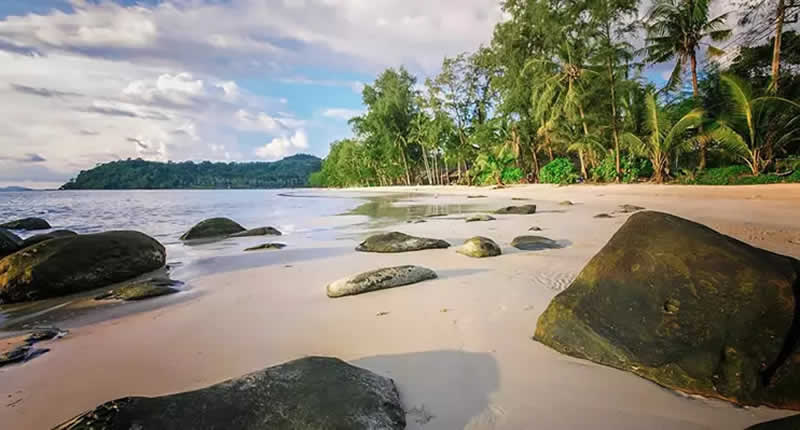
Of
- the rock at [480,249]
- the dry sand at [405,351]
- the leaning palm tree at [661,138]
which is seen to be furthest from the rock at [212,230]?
the leaning palm tree at [661,138]

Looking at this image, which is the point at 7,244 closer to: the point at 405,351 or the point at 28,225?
the point at 405,351

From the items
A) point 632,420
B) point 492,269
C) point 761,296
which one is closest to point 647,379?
point 632,420

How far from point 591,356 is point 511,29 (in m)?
31.7

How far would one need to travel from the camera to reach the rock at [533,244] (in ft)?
17.9

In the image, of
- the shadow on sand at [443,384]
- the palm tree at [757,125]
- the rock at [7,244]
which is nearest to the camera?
the shadow on sand at [443,384]

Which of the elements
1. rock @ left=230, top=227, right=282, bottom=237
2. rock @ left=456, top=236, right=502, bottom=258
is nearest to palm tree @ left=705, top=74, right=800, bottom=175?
rock @ left=456, top=236, right=502, bottom=258

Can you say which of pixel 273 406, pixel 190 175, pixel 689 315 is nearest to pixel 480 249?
pixel 689 315

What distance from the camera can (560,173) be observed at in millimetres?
24094

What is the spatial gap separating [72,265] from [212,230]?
4.56 metres

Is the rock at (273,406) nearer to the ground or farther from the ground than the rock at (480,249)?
farther from the ground

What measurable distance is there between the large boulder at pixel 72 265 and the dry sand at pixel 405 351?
1357mm

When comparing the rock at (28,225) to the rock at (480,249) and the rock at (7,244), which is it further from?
the rock at (480,249)

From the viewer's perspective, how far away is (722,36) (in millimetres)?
19969

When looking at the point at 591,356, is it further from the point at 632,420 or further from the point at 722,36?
the point at 722,36
